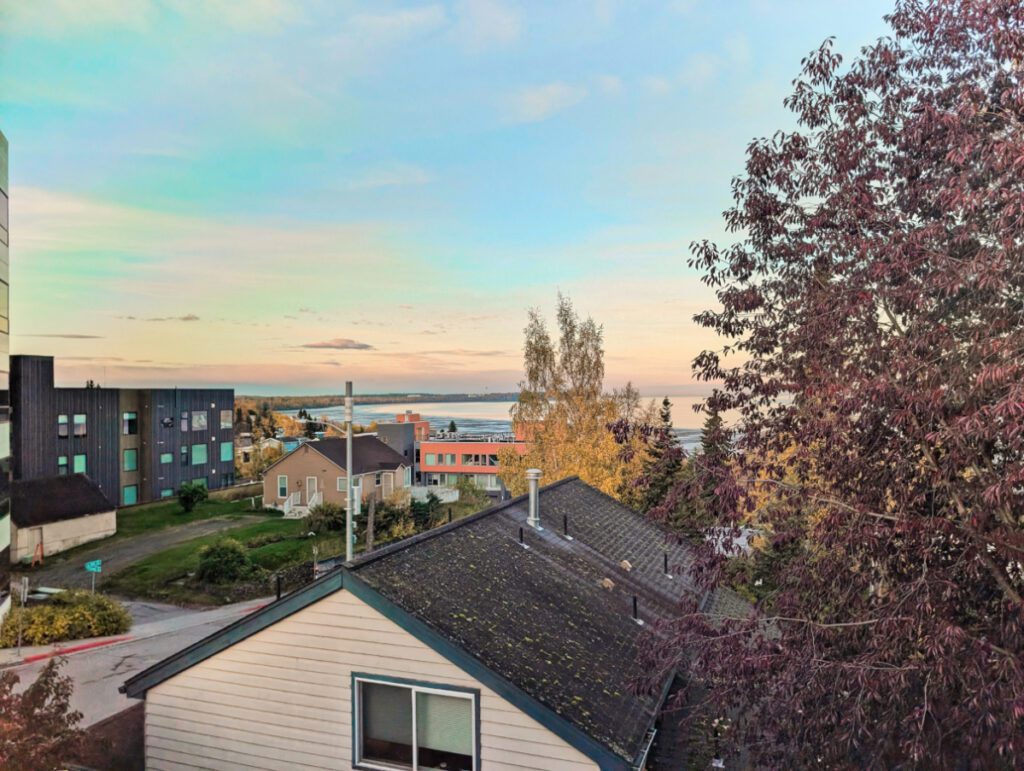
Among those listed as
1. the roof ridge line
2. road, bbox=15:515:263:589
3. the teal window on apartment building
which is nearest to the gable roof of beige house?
→ road, bbox=15:515:263:589

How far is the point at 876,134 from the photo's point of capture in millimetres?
5953

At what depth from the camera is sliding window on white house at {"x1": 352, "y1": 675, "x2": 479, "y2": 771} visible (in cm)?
554

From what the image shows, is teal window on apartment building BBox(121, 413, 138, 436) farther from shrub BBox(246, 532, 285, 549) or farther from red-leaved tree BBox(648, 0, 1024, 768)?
red-leaved tree BBox(648, 0, 1024, 768)

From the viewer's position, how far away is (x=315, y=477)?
35.1 metres

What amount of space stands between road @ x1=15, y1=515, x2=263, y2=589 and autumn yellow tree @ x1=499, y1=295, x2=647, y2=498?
16020 mm

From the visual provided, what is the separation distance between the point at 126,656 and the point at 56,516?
49.6 feet

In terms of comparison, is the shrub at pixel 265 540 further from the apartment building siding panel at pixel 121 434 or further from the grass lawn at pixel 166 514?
the apartment building siding panel at pixel 121 434

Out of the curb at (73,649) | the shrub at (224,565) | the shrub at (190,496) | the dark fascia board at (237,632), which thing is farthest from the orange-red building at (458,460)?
the dark fascia board at (237,632)

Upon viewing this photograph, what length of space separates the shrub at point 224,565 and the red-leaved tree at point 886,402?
1991cm

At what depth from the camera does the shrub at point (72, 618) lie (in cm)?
1492

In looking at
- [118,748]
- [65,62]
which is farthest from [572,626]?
[65,62]

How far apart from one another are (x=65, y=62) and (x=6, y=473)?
4.24 metres

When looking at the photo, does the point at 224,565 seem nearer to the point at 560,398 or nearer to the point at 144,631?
the point at 144,631

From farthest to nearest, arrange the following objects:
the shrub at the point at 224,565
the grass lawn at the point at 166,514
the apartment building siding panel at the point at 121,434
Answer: the grass lawn at the point at 166,514 < the apartment building siding panel at the point at 121,434 < the shrub at the point at 224,565
